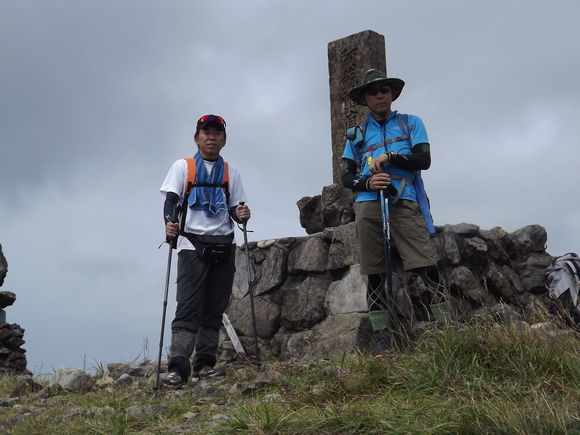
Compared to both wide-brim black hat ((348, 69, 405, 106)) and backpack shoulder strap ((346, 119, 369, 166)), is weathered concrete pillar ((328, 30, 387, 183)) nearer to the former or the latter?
wide-brim black hat ((348, 69, 405, 106))

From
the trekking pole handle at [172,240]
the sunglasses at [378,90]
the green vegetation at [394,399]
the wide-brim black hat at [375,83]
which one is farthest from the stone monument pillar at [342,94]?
the green vegetation at [394,399]

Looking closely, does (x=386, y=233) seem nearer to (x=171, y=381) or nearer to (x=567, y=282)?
(x=171, y=381)

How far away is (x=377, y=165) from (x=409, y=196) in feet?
1.40

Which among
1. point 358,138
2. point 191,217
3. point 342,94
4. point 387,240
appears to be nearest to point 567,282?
point 387,240

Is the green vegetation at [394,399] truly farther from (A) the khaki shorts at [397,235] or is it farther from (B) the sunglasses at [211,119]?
(B) the sunglasses at [211,119]

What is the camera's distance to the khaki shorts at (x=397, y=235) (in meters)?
6.23

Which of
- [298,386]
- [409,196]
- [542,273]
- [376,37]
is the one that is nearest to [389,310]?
[409,196]

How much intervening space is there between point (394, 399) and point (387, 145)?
2606 millimetres

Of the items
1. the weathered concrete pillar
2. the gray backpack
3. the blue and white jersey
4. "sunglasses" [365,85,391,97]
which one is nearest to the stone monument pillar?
the weathered concrete pillar

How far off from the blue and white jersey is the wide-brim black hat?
25cm

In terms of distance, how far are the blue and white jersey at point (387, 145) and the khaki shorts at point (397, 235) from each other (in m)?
0.10

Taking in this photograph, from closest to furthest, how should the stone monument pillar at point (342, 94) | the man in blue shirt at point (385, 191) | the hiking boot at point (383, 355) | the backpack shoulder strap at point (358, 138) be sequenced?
1. the hiking boot at point (383, 355)
2. the man in blue shirt at point (385, 191)
3. the backpack shoulder strap at point (358, 138)
4. the stone monument pillar at point (342, 94)

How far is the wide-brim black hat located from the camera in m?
6.48

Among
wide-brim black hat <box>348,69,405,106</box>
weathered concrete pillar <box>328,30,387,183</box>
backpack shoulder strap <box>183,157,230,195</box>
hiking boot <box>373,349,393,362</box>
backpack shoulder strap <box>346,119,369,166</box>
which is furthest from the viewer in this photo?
weathered concrete pillar <box>328,30,387,183</box>
